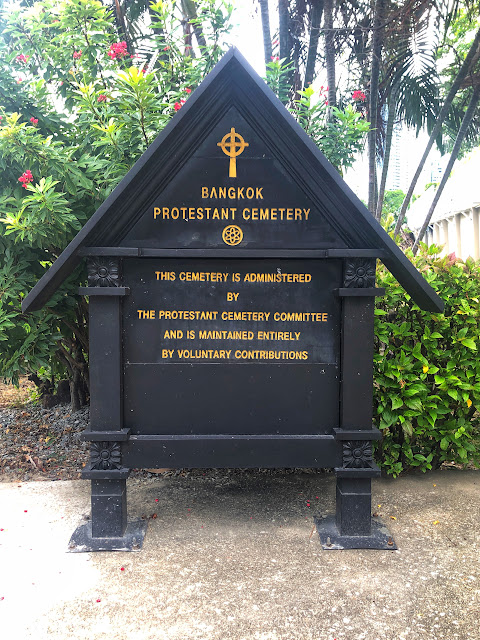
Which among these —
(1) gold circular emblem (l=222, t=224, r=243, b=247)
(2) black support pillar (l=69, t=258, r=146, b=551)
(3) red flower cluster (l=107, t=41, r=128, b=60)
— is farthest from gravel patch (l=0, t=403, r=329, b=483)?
(3) red flower cluster (l=107, t=41, r=128, b=60)

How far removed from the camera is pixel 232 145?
140 inches

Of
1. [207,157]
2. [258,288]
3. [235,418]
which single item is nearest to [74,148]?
[207,157]

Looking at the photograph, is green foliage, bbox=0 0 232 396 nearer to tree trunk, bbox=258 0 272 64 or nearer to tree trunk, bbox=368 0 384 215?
tree trunk, bbox=258 0 272 64

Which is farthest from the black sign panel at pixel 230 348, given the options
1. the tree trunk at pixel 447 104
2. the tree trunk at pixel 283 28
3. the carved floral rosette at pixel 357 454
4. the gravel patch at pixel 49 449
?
the tree trunk at pixel 283 28

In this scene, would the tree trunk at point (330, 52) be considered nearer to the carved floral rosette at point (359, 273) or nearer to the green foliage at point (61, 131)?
the green foliage at point (61, 131)

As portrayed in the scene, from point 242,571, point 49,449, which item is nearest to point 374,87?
point 49,449

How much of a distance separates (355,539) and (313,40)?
790 centimetres

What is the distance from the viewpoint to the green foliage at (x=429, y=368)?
4.36 metres

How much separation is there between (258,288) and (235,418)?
3.08 ft

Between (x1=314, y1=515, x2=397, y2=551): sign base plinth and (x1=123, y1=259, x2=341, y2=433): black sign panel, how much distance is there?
75cm

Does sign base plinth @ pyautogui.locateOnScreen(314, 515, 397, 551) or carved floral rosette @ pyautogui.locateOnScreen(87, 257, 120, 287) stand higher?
carved floral rosette @ pyautogui.locateOnScreen(87, 257, 120, 287)

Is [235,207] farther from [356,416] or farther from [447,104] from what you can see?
[447,104]

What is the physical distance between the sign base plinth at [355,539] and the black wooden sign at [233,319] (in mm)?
14

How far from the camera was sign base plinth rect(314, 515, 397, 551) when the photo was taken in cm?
358
